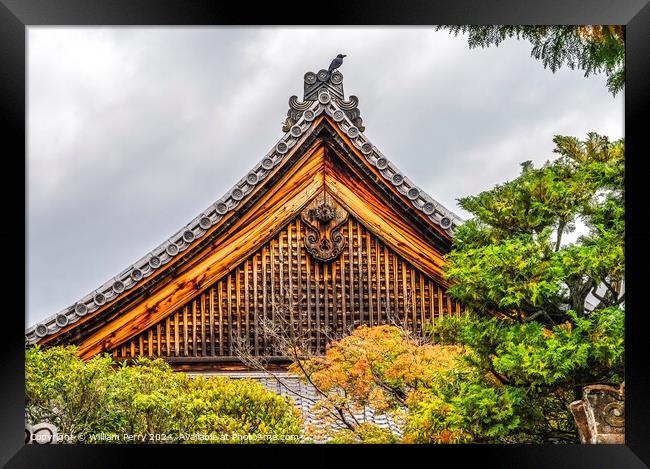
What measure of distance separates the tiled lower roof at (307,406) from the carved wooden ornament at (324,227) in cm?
77

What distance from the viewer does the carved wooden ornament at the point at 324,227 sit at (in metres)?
4.38

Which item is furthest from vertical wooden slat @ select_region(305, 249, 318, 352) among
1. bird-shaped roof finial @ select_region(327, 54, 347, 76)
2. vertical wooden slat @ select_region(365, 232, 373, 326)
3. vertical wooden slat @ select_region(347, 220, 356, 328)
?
bird-shaped roof finial @ select_region(327, 54, 347, 76)

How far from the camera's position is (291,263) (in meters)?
4.37

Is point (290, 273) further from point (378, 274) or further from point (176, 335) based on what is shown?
point (176, 335)

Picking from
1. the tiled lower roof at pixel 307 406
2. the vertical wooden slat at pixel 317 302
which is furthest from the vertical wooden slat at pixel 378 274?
the tiled lower roof at pixel 307 406

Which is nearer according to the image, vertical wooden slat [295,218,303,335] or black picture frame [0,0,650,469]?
black picture frame [0,0,650,469]

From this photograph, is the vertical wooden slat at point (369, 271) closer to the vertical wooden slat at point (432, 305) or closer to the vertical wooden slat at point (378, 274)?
the vertical wooden slat at point (378, 274)

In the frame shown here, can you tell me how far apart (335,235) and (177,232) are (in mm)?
958

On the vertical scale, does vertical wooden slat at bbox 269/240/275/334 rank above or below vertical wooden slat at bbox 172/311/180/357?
above

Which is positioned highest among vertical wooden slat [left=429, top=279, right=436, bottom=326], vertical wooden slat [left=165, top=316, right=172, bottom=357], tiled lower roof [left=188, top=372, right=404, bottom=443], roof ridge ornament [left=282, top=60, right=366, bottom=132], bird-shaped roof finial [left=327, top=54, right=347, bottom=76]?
bird-shaped roof finial [left=327, top=54, right=347, bottom=76]

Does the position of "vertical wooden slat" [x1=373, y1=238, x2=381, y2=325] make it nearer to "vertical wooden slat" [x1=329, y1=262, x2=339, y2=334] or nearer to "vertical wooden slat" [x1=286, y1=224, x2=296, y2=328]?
"vertical wooden slat" [x1=329, y1=262, x2=339, y2=334]

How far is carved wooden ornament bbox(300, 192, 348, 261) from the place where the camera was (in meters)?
4.38
